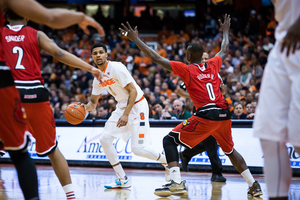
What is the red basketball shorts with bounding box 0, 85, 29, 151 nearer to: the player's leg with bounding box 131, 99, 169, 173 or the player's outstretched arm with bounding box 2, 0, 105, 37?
the player's outstretched arm with bounding box 2, 0, 105, 37

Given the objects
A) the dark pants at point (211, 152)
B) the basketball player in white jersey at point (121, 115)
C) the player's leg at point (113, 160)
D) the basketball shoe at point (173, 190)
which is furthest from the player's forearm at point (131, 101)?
the dark pants at point (211, 152)

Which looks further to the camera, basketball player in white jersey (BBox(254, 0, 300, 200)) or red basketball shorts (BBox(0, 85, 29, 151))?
red basketball shorts (BBox(0, 85, 29, 151))

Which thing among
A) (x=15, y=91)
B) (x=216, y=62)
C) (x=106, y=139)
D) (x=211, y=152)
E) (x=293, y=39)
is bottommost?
(x=211, y=152)

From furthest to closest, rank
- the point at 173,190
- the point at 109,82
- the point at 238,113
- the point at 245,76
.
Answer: the point at 245,76 → the point at 238,113 → the point at 109,82 → the point at 173,190

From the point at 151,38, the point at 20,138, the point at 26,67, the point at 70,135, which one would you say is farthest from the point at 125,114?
the point at 151,38

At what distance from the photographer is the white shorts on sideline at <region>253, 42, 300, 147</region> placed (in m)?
2.56

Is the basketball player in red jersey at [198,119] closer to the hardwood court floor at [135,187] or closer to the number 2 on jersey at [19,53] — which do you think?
the hardwood court floor at [135,187]

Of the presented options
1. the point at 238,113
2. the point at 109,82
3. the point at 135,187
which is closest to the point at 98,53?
the point at 109,82

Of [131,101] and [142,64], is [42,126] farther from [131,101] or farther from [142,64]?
[142,64]

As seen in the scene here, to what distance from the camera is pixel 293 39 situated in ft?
8.48

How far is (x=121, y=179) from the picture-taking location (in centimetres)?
597

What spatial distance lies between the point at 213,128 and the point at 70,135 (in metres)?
5.55

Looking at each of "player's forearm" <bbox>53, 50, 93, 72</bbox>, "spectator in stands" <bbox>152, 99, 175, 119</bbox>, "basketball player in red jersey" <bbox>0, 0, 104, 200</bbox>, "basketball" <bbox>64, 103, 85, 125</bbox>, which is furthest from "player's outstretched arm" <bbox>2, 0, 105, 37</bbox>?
"spectator in stands" <bbox>152, 99, 175, 119</bbox>

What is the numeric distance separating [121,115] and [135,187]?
126 cm
